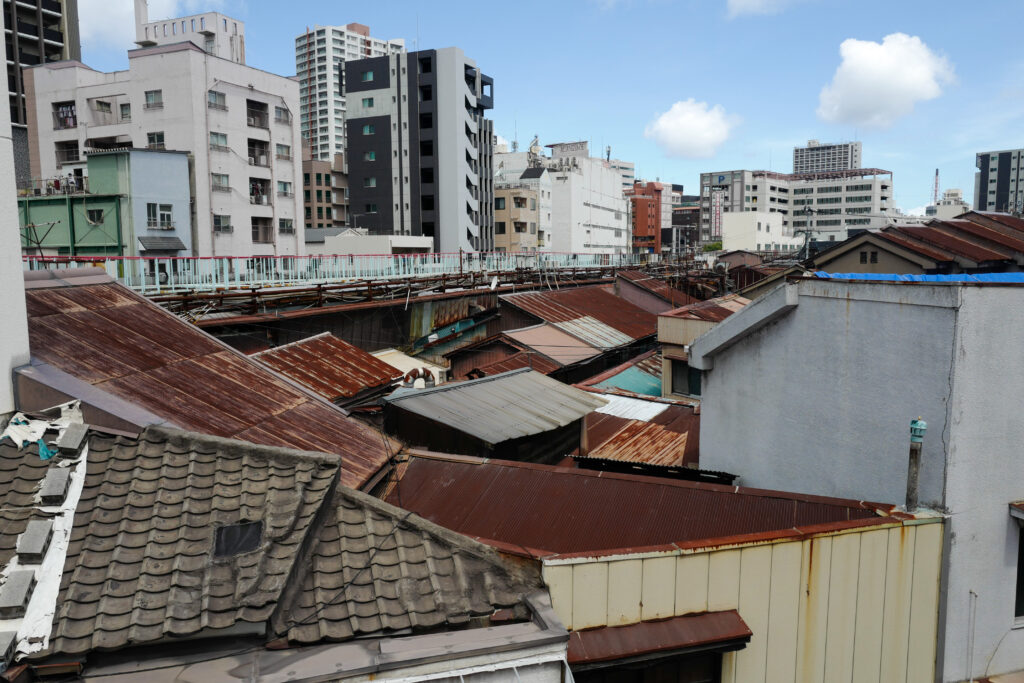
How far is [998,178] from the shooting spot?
571ft

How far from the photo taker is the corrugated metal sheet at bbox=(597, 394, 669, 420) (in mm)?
18172

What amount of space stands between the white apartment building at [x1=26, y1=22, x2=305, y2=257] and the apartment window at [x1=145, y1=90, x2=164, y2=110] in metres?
0.08

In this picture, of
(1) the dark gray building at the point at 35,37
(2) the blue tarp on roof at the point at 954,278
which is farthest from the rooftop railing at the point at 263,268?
(1) the dark gray building at the point at 35,37

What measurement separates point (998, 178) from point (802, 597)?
208 m

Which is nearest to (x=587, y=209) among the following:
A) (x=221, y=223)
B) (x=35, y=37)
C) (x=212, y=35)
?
(x=212, y=35)

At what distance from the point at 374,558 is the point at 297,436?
3940 mm

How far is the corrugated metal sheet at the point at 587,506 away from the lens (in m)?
8.62

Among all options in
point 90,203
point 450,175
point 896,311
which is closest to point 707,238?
point 450,175

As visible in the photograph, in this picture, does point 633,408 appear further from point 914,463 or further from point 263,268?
point 263,268

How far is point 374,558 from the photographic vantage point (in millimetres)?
5609

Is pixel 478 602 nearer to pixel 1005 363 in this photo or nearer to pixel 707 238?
pixel 1005 363

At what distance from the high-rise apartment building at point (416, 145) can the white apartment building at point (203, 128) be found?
23464mm

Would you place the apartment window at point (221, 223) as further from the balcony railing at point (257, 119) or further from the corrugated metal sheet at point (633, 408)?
the corrugated metal sheet at point (633, 408)

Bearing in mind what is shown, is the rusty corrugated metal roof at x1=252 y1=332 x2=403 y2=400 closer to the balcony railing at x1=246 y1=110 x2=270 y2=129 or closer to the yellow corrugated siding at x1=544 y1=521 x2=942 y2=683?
the yellow corrugated siding at x1=544 y1=521 x2=942 y2=683
